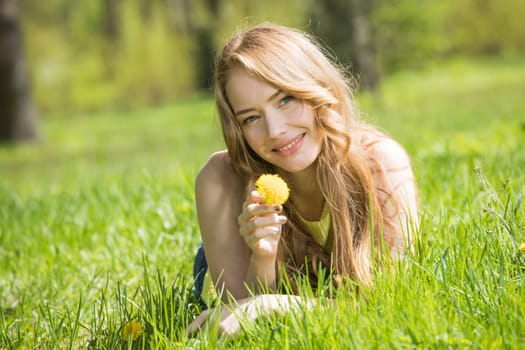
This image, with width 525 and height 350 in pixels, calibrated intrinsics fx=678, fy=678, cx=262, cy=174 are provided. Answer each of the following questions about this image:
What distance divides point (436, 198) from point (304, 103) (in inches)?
44.1

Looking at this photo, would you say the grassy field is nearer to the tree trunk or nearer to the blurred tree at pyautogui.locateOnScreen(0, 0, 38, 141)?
the blurred tree at pyautogui.locateOnScreen(0, 0, 38, 141)

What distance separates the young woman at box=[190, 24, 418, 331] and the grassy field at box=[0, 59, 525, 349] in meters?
0.16

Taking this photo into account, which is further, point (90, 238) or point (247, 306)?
point (90, 238)

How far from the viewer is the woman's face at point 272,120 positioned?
86.2 inches

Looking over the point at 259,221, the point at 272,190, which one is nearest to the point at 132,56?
the point at 259,221

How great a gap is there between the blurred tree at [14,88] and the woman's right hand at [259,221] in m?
9.29

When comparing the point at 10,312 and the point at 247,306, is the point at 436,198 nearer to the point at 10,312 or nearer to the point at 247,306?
the point at 247,306

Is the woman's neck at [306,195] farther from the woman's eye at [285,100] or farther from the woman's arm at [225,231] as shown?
the woman's eye at [285,100]

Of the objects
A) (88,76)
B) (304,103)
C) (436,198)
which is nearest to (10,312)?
(304,103)

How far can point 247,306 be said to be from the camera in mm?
1889

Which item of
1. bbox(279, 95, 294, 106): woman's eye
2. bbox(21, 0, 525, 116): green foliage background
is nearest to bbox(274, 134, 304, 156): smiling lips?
bbox(279, 95, 294, 106): woman's eye

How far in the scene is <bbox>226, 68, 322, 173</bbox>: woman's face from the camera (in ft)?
7.18

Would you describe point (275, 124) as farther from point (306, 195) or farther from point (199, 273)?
point (199, 273)

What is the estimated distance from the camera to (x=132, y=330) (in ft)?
6.41
